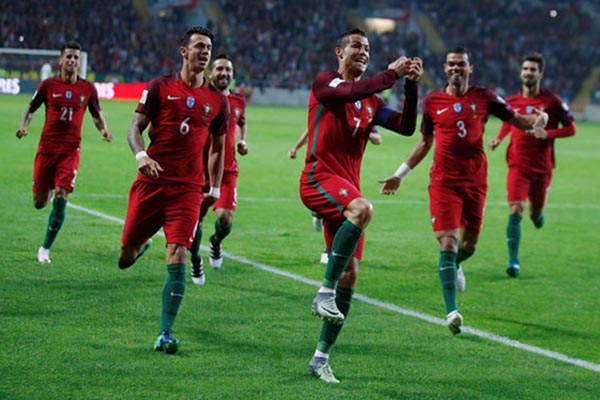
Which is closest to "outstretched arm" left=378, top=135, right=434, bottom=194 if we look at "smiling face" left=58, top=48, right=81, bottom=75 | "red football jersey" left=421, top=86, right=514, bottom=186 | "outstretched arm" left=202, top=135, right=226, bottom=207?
"red football jersey" left=421, top=86, right=514, bottom=186

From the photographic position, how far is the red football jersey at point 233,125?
10.3 m

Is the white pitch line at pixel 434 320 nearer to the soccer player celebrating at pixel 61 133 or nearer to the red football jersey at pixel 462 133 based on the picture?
the red football jersey at pixel 462 133

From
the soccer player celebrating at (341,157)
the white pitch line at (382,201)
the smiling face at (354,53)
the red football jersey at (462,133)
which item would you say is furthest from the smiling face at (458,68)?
the white pitch line at (382,201)

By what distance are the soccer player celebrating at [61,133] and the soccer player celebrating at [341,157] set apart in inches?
173

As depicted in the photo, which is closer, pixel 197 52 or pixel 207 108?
pixel 197 52

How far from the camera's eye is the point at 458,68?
8.38m

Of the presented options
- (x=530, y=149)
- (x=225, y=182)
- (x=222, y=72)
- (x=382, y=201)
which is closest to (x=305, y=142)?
(x=225, y=182)

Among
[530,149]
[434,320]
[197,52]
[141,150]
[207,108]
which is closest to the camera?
[141,150]

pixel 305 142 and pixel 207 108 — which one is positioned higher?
pixel 207 108

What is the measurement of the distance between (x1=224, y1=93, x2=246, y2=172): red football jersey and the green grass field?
3.62 feet

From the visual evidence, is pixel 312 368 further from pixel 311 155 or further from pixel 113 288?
pixel 113 288

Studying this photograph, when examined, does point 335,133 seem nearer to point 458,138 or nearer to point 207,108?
point 207,108

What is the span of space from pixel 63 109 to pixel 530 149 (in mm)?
5420

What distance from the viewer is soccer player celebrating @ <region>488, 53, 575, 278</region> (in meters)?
11.0
